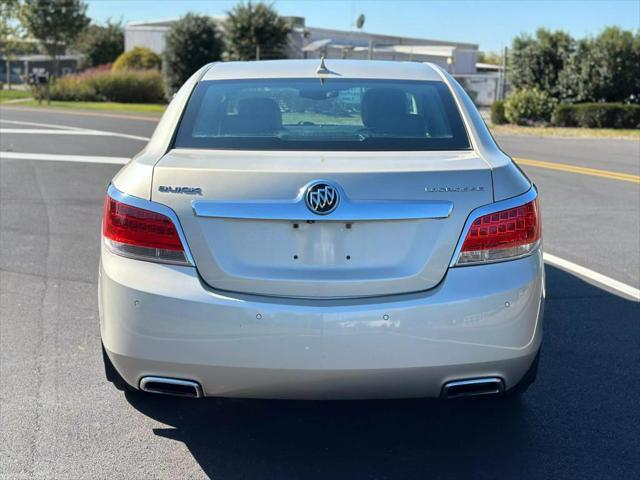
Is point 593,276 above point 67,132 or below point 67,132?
below

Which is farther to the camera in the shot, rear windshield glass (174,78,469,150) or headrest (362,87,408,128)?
headrest (362,87,408,128)

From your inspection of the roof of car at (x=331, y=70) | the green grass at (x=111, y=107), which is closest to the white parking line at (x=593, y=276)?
the roof of car at (x=331, y=70)

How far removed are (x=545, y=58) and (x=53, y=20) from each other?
34.2 m

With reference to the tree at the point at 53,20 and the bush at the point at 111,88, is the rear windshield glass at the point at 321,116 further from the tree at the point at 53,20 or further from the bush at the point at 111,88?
the tree at the point at 53,20

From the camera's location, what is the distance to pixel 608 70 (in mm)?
28453

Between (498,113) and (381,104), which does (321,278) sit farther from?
(498,113)

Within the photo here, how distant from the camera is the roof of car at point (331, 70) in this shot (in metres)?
4.22

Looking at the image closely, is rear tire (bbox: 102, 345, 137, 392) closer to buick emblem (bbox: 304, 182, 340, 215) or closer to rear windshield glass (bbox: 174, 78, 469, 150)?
rear windshield glass (bbox: 174, 78, 469, 150)

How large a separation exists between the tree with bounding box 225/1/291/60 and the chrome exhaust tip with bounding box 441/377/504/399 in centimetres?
3911

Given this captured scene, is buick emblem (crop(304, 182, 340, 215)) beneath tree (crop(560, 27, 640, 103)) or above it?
beneath

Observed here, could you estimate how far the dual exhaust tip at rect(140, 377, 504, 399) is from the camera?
3.14 metres

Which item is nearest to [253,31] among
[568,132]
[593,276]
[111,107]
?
[111,107]

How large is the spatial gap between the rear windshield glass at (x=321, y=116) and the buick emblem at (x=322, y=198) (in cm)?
50

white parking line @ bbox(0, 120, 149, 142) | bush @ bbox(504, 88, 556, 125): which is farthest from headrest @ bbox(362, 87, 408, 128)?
bush @ bbox(504, 88, 556, 125)
